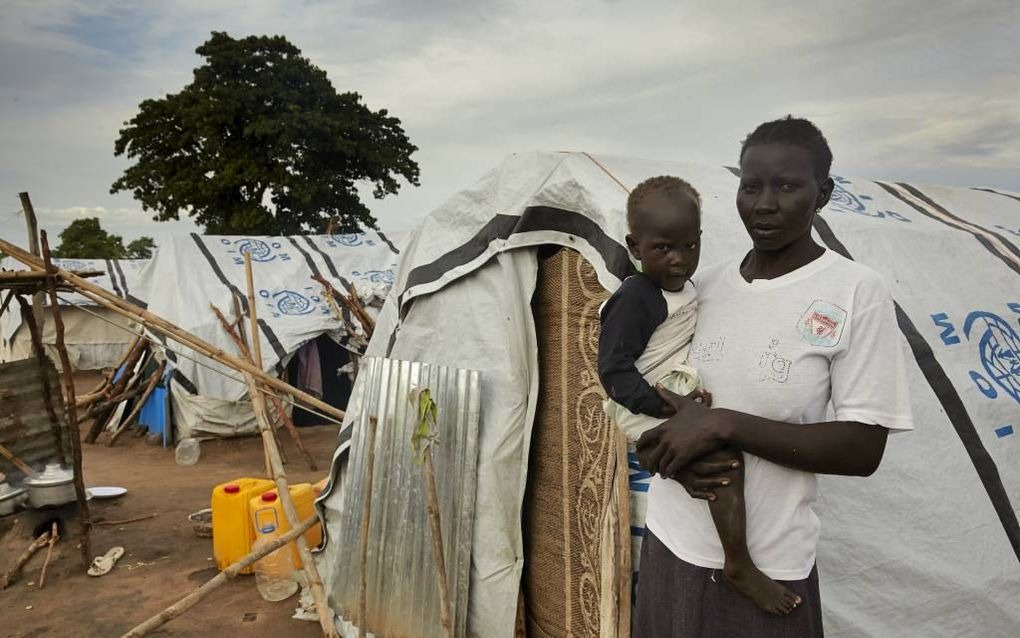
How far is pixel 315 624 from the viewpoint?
4387 mm

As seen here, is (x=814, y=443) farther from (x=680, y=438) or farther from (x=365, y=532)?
(x=365, y=532)

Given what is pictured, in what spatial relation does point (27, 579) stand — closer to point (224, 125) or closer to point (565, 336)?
point (565, 336)

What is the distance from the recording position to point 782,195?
1.31 meters

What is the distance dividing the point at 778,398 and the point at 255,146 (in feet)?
65.9

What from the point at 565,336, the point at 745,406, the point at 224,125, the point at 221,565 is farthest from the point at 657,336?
the point at 224,125

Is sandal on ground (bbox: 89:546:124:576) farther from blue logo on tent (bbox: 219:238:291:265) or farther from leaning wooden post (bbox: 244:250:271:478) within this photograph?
blue logo on tent (bbox: 219:238:291:265)

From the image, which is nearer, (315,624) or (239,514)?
(315,624)

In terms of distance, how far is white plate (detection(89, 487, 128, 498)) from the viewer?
7129 mm

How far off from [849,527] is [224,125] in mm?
20202

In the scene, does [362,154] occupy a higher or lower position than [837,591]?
higher

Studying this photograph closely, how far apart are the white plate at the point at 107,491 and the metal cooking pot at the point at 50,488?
158cm

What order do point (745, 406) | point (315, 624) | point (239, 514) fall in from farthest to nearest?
1. point (239, 514)
2. point (315, 624)
3. point (745, 406)

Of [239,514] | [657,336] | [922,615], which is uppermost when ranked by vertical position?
[657,336]

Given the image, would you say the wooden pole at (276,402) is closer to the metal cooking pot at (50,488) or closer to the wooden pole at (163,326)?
the metal cooking pot at (50,488)
